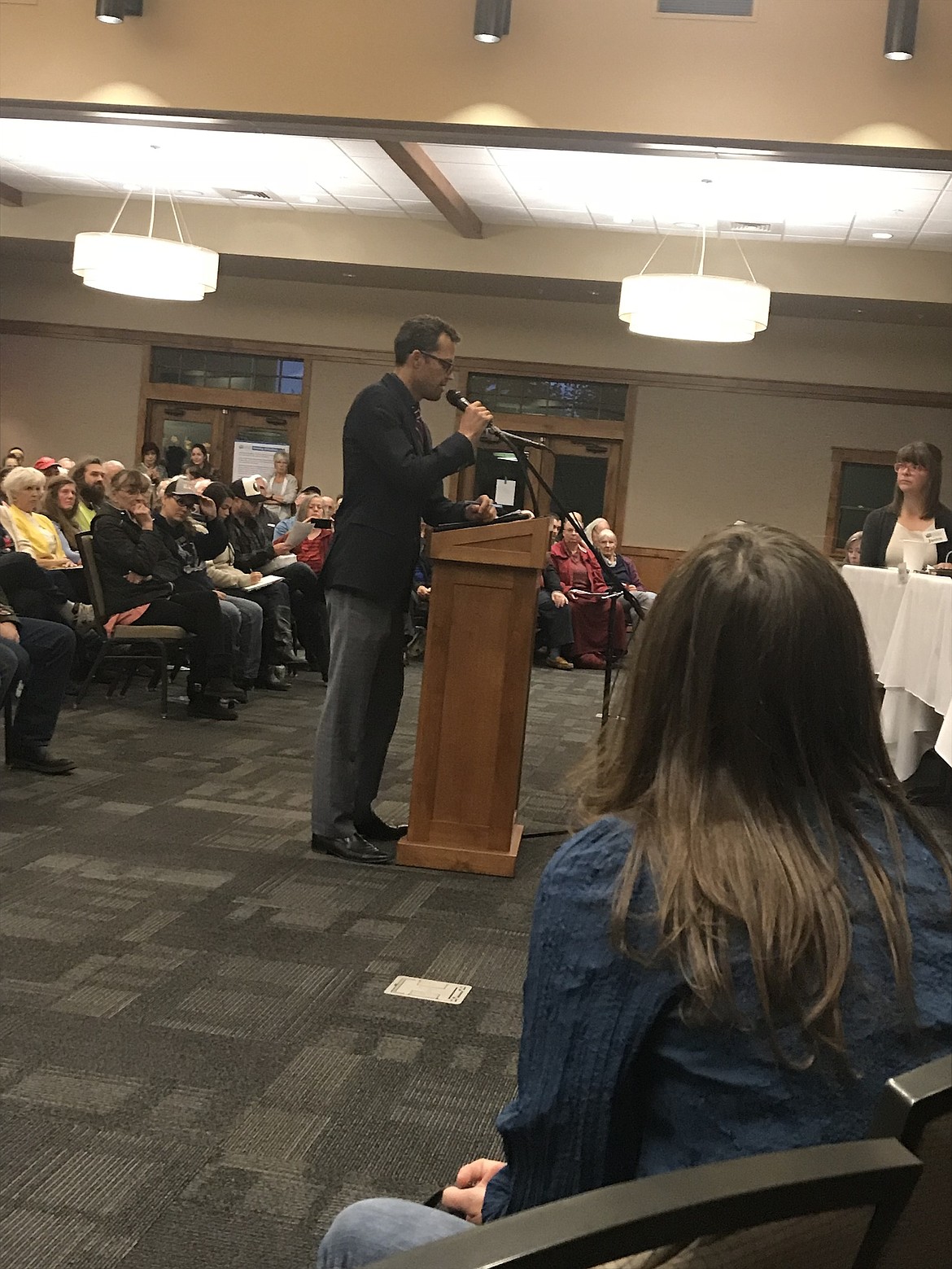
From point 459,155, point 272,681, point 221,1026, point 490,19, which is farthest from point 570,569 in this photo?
point 221,1026

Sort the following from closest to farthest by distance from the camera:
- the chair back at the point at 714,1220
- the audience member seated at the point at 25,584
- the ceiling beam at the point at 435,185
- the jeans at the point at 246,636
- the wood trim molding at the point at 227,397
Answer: the chair back at the point at 714,1220 → the audience member seated at the point at 25,584 → the jeans at the point at 246,636 → the ceiling beam at the point at 435,185 → the wood trim molding at the point at 227,397

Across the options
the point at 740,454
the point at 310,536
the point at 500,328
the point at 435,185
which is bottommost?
the point at 310,536

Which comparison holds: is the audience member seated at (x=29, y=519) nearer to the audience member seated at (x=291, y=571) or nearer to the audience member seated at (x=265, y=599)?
the audience member seated at (x=265, y=599)

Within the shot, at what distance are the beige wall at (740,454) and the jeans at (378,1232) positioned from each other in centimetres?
1163

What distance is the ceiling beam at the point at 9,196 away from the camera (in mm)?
10531

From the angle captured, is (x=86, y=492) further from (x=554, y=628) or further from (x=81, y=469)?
(x=554, y=628)

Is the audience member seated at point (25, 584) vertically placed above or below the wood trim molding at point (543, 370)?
below

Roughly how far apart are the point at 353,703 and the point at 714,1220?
3.05 m

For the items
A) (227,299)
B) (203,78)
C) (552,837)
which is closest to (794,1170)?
(552,837)

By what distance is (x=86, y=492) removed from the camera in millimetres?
6883

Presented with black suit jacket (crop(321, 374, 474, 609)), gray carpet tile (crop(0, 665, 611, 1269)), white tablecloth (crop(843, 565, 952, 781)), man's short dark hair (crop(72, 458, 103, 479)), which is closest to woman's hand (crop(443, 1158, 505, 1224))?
gray carpet tile (crop(0, 665, 611, 1269))

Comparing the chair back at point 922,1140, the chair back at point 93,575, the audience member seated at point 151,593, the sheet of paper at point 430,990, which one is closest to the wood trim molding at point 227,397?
the audience member seated at point 151,593

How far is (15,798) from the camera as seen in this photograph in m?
4.02

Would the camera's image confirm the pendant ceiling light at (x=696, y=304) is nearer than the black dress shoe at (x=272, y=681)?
No
